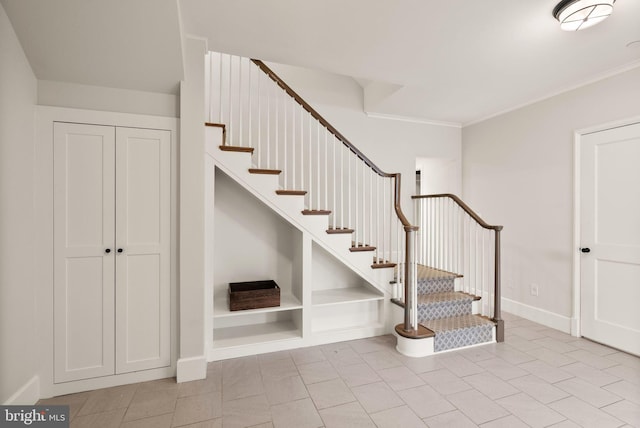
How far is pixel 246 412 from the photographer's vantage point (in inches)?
80.1

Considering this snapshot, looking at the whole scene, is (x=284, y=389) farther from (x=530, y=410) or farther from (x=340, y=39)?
(x=340, y=39)

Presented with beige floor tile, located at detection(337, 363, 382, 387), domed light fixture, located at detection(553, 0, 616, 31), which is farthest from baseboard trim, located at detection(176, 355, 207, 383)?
domed light fixture, located at detection(553, 0, 616, 31)

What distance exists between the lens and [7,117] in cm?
185

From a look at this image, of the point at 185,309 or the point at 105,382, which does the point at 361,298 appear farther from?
the point at 105,382

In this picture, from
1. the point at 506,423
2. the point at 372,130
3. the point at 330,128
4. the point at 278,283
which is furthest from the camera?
the point at 372,130

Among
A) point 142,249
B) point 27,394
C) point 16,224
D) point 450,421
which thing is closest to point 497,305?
point 450,421

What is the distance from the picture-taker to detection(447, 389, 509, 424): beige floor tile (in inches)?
78.2

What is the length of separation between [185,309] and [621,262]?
4140mm

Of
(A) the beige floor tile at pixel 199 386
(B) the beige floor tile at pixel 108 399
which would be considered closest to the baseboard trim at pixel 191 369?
(A) the beige floor tile at pixel 199 386

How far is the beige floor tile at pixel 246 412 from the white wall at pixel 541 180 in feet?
11.4

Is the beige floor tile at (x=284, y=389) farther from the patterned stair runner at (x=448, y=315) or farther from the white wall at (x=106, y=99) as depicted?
the white wall at (x=106, y=99)

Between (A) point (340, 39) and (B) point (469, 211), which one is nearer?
(A) point (340, 39)

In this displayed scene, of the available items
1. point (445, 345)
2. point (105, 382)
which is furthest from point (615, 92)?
point (105, 382)

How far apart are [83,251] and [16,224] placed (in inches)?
→ 17.0
